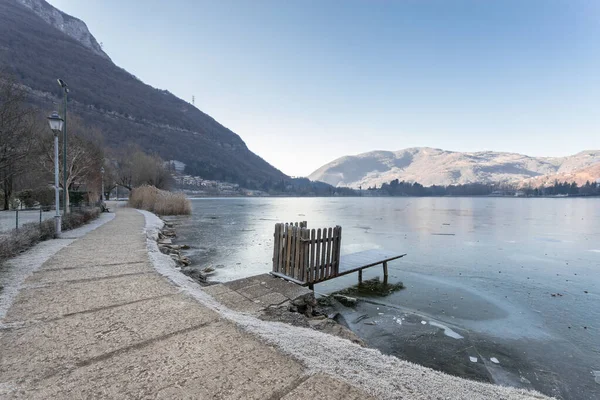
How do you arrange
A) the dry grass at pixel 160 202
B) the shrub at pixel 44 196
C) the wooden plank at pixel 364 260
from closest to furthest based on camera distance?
the wooden plank at pixel 364 260, the shrub at pixel 44 196, the dry grass at pixel 160 202

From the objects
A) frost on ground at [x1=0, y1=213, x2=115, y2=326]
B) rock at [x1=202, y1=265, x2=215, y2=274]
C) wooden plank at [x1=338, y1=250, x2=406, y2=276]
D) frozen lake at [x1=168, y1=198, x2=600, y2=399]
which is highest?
frost on ground at [x1=0, y1=213, x2=115, y2=326]

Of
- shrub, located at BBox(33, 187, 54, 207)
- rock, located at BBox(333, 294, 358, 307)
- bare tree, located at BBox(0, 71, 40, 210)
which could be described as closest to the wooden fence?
rock, located at BBox(333, 294, 358, 307)

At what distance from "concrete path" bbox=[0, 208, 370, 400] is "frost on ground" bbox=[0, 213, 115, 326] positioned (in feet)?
0.59

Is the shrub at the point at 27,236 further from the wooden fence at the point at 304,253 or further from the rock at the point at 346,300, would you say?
the rock at the point at 346,300

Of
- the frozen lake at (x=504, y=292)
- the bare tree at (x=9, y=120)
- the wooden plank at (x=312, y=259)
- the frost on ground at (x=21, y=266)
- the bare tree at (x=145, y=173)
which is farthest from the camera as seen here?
the bare tree at (x=145, y=173)

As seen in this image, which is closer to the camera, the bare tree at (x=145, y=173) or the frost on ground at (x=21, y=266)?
the frost on ground at (x=21, y=266)

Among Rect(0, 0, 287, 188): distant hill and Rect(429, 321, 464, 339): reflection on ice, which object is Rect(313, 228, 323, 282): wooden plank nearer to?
Rect(429, 321, 464, 339): reflection on ice

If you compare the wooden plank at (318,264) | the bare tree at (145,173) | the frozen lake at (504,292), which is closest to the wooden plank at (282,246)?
the wooden plank at (318,264)

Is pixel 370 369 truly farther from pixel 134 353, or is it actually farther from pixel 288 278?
pixel 288 278

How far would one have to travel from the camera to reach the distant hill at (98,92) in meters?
122

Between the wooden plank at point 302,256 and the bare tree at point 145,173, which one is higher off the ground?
the bare tree at point 145,173

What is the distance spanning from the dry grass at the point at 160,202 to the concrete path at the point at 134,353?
2911 cm

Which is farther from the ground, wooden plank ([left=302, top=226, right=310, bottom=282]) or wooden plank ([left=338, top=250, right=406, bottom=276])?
wooden plank ([left=302, top=226, right=310, bottom=282])

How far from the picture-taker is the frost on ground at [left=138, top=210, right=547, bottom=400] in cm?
286
